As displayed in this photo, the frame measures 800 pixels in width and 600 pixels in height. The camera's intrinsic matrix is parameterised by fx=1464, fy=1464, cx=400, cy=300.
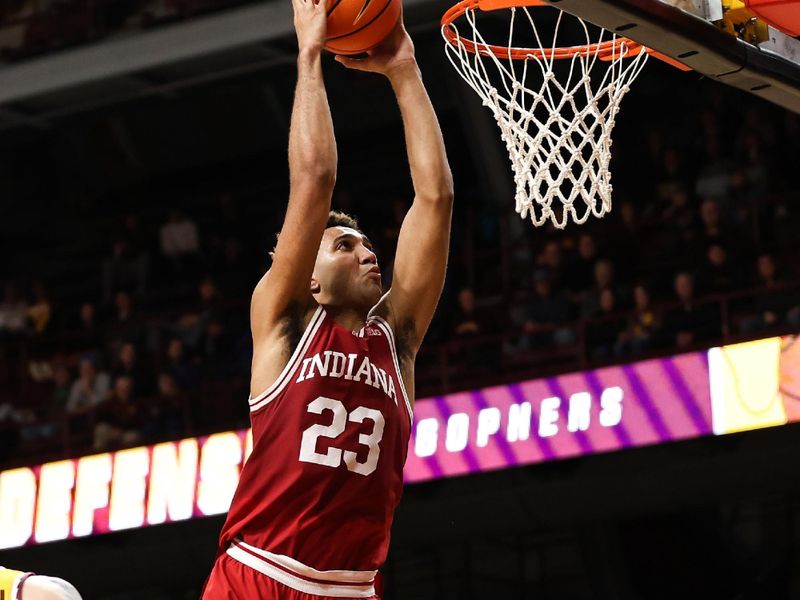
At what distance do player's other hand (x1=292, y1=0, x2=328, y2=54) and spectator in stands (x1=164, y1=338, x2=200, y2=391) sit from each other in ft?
30.2

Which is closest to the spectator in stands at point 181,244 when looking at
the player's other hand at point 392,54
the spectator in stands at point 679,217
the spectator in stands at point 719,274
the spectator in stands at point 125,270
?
the spectator in stands at point 125,270

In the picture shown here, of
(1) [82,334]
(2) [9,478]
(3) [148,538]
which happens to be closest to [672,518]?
(3) [148,538]

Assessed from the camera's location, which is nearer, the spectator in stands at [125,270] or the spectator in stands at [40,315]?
the spectator in stands at [40,315]

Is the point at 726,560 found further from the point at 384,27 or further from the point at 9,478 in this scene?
the point at 384,27

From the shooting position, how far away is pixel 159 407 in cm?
1223

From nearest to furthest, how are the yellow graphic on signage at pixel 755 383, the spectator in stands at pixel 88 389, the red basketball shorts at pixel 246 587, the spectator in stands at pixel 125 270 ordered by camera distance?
the red basketball shorts at pixel 246 587, the yellow graphic on signage at pixel 755 383, the spectator in stands at pixel 88 389, the spectator in stands at pixel 125 270

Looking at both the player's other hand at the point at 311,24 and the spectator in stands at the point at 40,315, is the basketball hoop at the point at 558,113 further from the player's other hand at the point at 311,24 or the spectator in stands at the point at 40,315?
the spectator in stands at the point at 40,315

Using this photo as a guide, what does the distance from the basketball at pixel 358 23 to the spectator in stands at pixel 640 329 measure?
644cm

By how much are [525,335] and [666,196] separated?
2107 mm

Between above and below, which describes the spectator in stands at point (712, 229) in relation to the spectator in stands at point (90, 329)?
below

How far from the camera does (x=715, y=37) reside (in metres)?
4.66

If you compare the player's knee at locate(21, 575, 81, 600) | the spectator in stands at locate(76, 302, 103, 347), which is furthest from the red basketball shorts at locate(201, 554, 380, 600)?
the spectator in stands at locate(76, 302, 103, 347)

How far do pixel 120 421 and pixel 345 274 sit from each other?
8.97 m

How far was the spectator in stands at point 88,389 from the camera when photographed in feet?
43.1
